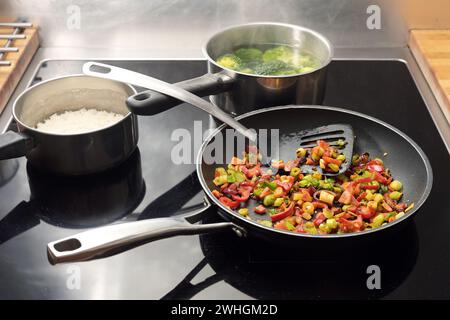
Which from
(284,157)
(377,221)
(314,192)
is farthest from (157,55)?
(377,221)

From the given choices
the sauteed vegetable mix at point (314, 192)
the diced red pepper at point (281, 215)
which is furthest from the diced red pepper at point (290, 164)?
the diced red pepper at point (281, 215)

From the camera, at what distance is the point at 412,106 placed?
1112 mm

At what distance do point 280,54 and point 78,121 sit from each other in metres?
0.40

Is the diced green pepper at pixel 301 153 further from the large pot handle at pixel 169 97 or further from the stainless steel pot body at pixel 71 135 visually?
the stainless steel pot body at pixel 71 135

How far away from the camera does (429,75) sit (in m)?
1.18

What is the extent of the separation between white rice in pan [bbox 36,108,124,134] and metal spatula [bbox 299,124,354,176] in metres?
0.31

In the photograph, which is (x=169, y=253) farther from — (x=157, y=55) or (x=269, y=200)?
(x=157, y=55)

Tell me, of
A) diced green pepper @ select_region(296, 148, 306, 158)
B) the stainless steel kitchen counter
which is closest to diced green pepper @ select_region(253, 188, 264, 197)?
diced green pepper @ select_region(296, 148, 306, 158)

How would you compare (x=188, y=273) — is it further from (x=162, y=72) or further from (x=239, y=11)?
(x=239, y=11)

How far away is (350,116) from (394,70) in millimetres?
304

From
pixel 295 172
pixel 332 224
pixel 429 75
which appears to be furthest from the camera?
pixel 429 75

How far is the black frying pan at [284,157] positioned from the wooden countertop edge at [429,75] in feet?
0.65

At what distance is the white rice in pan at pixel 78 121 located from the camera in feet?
Answer: 3.19

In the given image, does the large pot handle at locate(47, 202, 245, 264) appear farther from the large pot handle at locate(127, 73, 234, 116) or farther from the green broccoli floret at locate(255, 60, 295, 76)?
the green broccoli floret at locate(255, 60, 295, 76)
